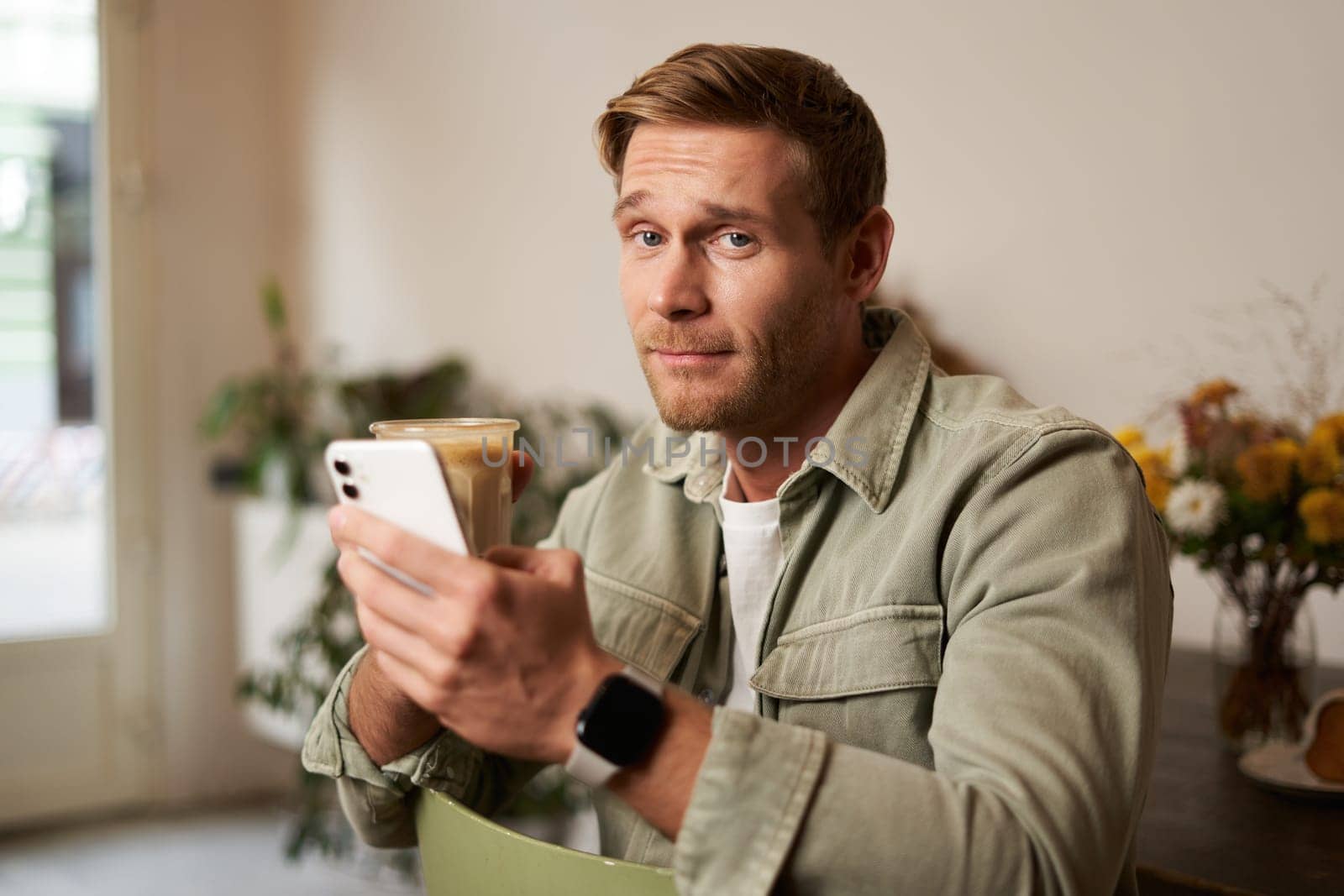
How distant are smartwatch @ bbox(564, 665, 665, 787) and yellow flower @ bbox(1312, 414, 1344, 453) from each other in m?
0.97

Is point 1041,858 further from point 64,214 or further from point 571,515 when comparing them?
point 64,214

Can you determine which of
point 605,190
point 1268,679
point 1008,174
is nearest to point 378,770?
point 1268,679

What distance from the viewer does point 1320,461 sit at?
4.42 feet

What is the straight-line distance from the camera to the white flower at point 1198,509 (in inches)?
54.9

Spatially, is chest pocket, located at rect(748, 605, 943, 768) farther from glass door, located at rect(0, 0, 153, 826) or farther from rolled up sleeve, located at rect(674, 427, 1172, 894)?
glass door, located at rect(0, 0, 153, 826)

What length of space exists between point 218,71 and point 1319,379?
340 centimetres

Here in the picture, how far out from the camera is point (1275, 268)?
1.72m

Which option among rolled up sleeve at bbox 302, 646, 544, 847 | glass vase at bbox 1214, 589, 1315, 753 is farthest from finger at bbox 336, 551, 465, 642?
glass vase at bbox 1214, 589, 1315, 753

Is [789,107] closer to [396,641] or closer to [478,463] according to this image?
[478,463]

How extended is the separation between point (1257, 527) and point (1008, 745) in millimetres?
732

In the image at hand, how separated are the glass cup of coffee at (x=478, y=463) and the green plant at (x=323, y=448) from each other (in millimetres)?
1605

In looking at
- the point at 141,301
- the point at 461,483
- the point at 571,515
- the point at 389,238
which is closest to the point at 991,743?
the point at 461,483

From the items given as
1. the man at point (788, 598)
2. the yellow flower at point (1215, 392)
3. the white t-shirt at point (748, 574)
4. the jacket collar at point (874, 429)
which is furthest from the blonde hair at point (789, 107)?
the yellow flower at point (1215, 392)

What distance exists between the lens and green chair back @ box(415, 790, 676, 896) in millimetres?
809
